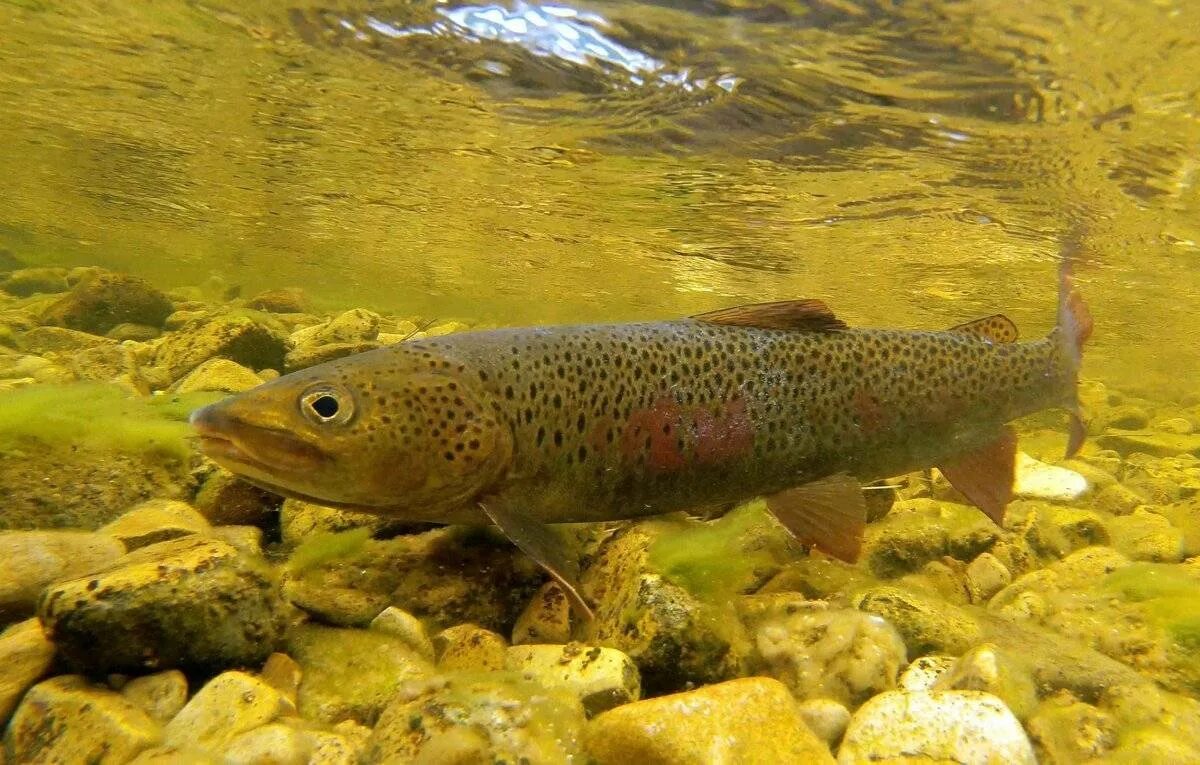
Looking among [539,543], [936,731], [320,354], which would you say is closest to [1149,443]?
[936,731]

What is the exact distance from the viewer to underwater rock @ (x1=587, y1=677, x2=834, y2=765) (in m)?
2.02

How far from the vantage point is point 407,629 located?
281cm

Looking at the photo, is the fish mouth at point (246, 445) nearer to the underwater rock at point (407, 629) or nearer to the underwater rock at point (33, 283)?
the underwater rock at point (407, 629)

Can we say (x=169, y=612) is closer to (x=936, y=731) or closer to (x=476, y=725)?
(x=476, y=725)

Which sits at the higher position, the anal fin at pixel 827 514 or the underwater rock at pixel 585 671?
the anal fin at pixel 827 514

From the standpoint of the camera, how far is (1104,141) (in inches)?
337

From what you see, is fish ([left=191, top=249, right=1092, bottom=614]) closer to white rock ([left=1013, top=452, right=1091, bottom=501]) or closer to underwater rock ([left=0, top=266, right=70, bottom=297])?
white rock ([left=1013, top=452, right=1091, bottom=501])

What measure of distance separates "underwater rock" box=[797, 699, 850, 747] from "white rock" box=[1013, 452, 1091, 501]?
412cm

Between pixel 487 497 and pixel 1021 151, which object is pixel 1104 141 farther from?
pixel 487 497

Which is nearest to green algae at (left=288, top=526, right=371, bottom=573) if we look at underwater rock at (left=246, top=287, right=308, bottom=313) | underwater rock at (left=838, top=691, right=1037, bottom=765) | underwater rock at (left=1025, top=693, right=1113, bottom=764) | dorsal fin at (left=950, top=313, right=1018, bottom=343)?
underwater rock at (left=838, top=691, right=1037, bottom=765)

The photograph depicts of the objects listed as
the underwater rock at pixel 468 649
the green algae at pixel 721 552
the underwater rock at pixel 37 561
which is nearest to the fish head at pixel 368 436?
the underwater rock at pixel 468 649

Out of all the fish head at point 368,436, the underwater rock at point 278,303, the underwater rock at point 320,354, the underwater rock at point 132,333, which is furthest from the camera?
the underwater rock at point 278,303

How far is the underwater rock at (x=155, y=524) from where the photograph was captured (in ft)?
9.67

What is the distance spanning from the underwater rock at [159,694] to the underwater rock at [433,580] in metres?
0.59
